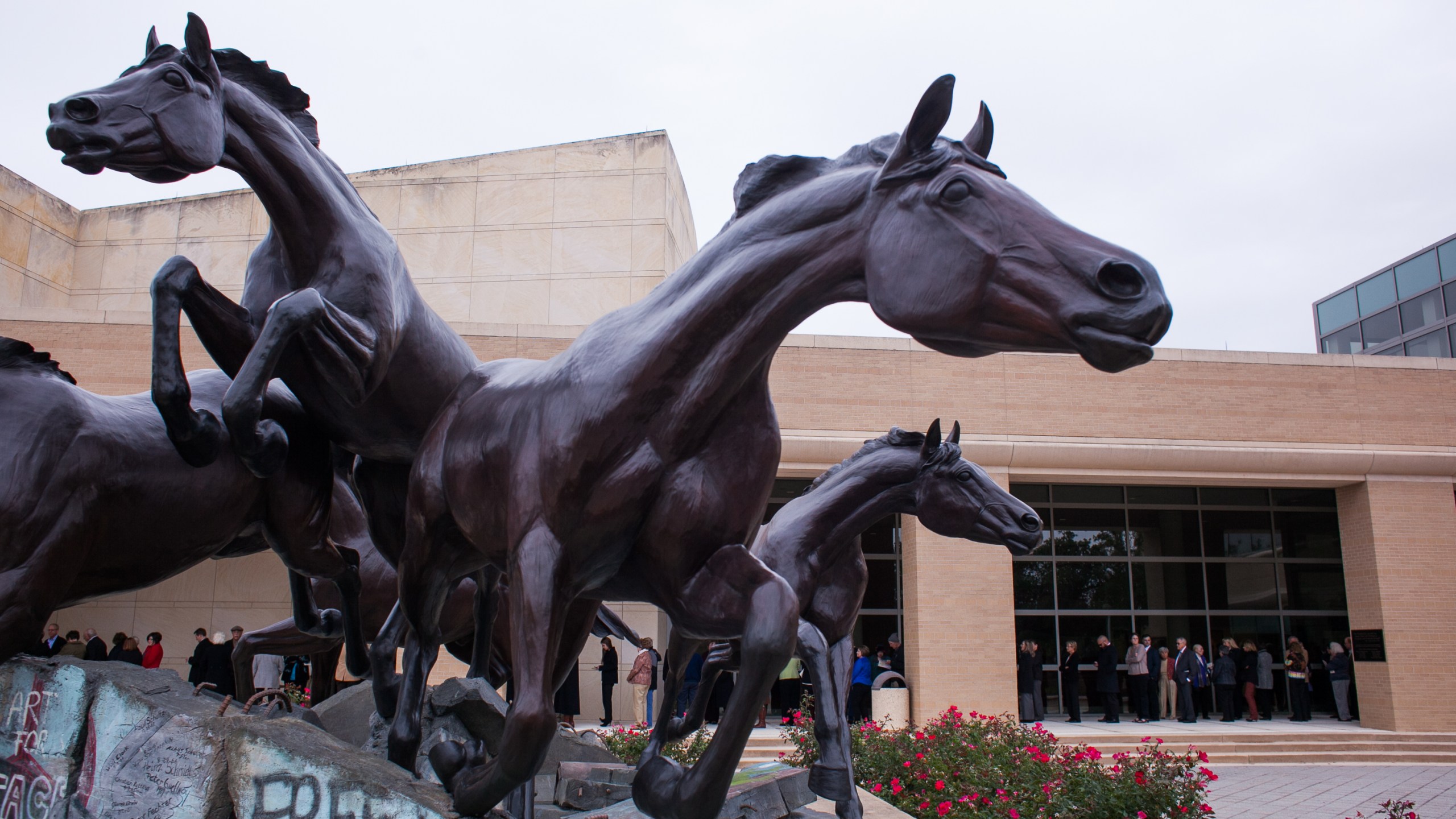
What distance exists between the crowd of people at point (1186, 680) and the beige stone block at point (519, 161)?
1491 cm

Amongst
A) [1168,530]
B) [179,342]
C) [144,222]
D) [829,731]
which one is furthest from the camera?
[144,222]

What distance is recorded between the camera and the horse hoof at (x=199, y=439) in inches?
112

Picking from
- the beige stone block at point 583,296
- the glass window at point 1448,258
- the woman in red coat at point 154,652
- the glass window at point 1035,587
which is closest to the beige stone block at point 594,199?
the beige stone block at point 583,296

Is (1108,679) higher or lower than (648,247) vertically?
lower

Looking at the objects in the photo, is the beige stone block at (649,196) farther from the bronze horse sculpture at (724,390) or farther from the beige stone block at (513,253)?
the bronze horse sculpture at (724,390)

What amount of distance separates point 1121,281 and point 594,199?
2144 centimetres

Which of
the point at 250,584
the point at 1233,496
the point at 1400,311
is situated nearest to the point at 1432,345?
the point at 1400,311

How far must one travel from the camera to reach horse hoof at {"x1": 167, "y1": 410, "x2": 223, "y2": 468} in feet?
9.31

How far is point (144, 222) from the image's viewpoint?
2355 centimetres

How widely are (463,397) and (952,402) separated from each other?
16.4 meters

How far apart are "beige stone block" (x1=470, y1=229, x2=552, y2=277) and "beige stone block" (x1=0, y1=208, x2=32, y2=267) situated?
1034 centimetres

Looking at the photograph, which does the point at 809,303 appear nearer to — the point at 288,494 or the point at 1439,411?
the point at 288,494

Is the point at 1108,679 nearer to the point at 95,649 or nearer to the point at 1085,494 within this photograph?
the point at 1085,494

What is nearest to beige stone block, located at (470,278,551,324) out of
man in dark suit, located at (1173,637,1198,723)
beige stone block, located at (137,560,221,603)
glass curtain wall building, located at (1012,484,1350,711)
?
beige stone block, located at (137,560,221,603)
